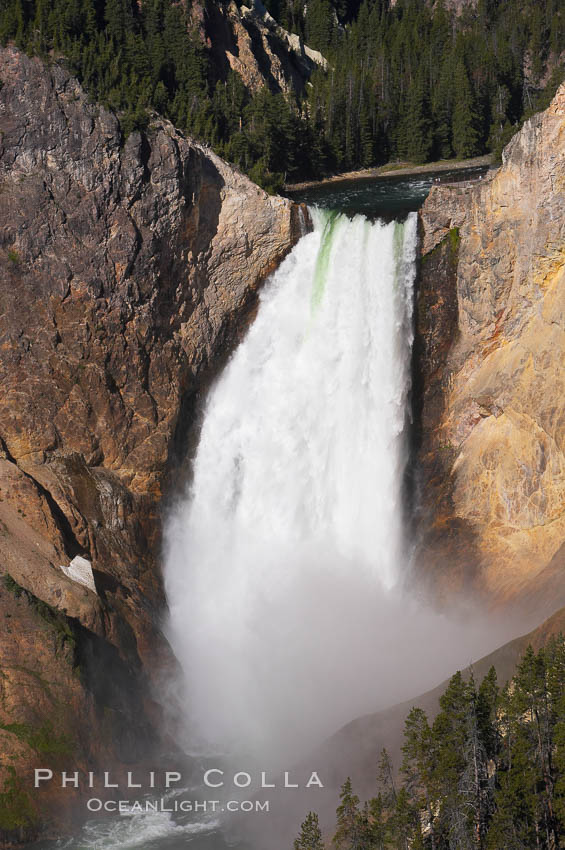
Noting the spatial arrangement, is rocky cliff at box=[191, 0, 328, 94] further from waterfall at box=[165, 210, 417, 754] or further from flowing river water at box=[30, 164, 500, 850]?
waterfall at box=[165, 210, 417, 754]

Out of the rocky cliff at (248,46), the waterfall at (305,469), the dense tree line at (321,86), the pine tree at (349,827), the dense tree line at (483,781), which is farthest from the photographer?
the rocky cliff at (248,46)

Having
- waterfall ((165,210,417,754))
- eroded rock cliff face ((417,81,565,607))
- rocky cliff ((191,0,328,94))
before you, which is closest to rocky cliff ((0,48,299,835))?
waterfall ((165,210,417,754))

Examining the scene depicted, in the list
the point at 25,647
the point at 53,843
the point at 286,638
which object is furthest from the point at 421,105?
the point at 53,843

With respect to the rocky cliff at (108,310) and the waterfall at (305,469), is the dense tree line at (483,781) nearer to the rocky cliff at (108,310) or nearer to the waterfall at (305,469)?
the waterfall at (305,469)

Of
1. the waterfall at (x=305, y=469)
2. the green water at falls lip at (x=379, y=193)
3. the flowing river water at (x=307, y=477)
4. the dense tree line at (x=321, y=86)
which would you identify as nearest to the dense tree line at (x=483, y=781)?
the flowing river water at (x=307, y=477)

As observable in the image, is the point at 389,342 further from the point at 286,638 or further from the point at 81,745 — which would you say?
the point at 81,745
